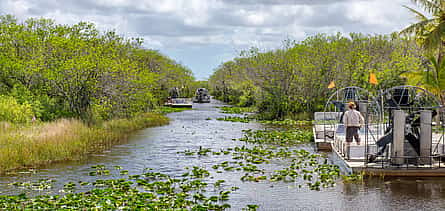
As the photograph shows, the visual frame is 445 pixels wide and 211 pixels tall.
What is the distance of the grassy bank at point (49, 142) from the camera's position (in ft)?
67.2

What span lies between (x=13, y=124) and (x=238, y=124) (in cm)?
2043

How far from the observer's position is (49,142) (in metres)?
22.8

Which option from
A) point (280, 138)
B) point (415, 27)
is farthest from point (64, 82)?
point (415, 27)

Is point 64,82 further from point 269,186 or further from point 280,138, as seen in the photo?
point 269,186

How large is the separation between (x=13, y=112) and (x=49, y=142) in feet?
16.3

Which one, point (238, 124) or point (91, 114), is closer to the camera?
point (91, 114)

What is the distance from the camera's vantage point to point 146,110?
46656mm

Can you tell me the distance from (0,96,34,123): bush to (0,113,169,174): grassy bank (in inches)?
34.3

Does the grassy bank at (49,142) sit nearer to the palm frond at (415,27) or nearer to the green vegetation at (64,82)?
the green vegetation at (64,82)

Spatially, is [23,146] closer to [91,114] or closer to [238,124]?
[91,114]

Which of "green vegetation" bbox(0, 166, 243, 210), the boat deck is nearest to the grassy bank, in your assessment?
"green vegetation" bbox(0, 166, 243, 210)

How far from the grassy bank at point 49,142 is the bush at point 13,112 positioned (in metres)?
0.87

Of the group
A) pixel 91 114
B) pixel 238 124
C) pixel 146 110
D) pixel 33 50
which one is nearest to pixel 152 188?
pixel 91 114

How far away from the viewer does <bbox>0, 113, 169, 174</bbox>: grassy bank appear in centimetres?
2048
